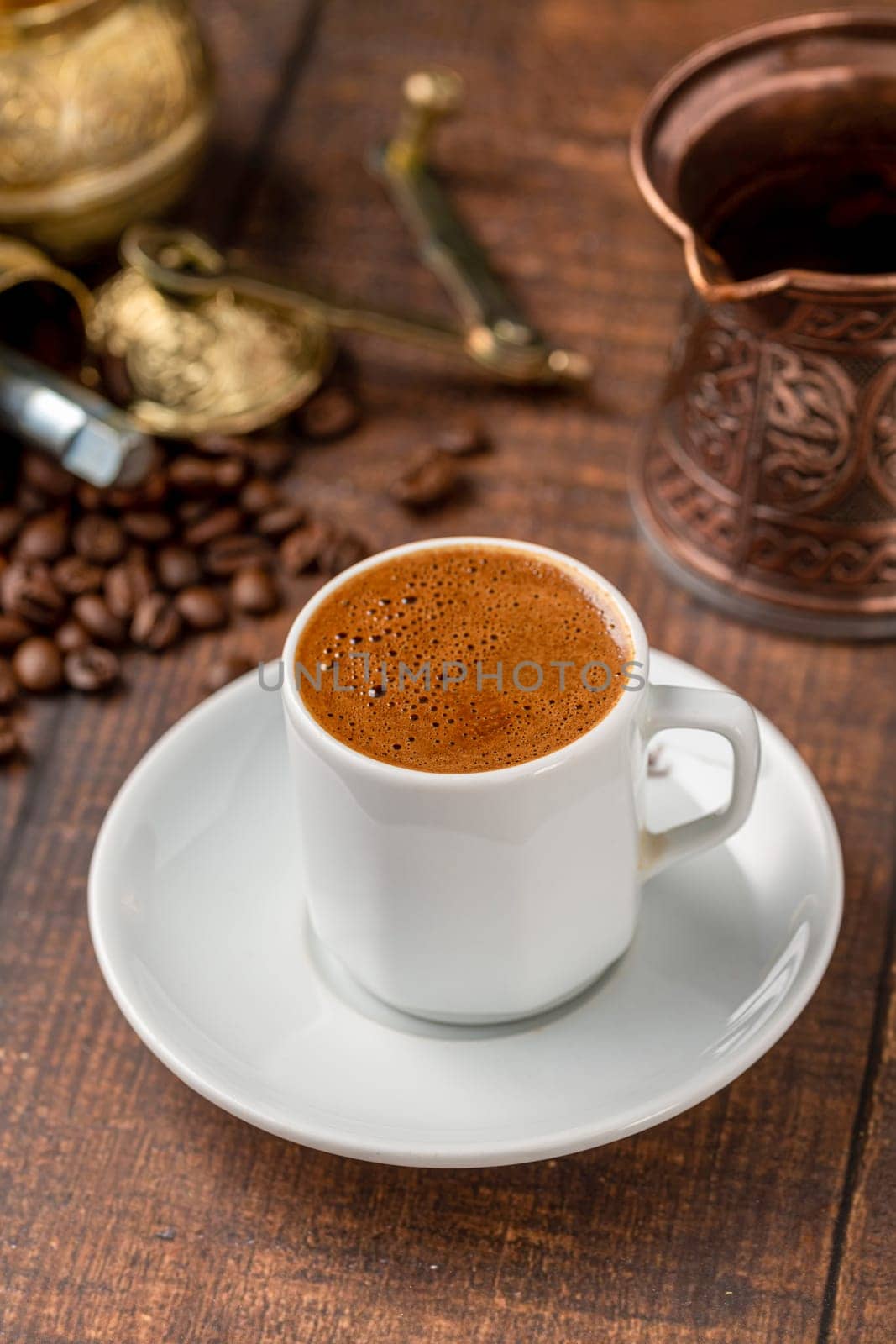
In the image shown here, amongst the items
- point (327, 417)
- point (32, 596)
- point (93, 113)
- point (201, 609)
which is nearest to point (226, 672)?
point (201, 609)

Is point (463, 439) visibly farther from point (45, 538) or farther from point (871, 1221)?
point (871, 1221)

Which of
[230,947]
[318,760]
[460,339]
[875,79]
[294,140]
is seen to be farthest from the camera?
[294,140]

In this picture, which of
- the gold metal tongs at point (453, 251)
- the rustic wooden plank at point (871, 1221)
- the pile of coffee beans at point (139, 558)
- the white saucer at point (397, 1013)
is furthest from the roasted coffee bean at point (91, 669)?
the rustic wooden plank at point (871, 1221)

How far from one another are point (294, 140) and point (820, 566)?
0.86 m

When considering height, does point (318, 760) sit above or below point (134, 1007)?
above

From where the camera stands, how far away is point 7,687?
1204mm

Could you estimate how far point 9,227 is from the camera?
146 centimetres

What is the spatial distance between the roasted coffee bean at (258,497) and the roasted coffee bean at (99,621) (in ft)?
0.52

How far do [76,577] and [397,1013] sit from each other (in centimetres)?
54

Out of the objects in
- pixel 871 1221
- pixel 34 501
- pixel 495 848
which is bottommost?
pixel 871 1221

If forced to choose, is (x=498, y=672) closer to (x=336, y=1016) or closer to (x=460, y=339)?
(x=336, y=1016)

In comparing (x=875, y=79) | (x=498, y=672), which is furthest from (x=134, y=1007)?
(x=875, y=79)

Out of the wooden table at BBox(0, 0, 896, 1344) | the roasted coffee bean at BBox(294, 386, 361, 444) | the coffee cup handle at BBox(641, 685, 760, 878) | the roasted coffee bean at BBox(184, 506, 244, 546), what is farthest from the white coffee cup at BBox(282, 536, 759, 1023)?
the roasted coffee bean at BBox(294, 386, 361, 444)

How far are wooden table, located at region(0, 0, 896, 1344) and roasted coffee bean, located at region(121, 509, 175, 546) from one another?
0.11m
